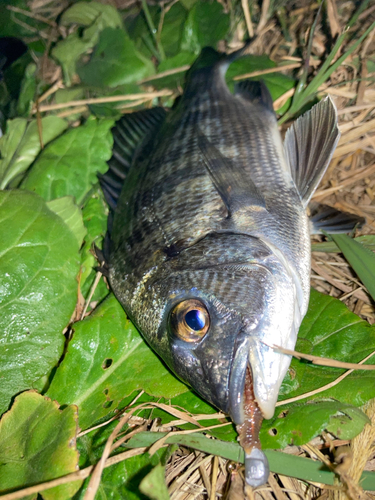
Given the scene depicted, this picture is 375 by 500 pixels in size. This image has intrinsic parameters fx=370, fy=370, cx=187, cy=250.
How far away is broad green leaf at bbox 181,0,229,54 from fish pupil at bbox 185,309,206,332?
287cm

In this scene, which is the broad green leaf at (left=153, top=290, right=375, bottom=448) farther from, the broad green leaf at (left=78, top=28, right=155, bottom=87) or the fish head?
the broad green leaf at (left=78, top=28, right=155, bottom=87)

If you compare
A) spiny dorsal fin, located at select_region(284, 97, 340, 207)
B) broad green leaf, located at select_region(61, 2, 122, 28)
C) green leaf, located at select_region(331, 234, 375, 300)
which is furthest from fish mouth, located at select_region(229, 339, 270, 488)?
broad green leaf, located at select_region(61, 2, 122, 28)

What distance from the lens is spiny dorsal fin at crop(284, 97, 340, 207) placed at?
2.34 m

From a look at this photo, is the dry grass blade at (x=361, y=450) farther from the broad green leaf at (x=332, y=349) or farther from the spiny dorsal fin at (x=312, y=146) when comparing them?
the spiny dorsal fin at (x=312, y=146)

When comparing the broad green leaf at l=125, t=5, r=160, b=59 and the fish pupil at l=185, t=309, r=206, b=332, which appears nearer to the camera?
the fish pupil at l=185, t=309, r=206, b=332

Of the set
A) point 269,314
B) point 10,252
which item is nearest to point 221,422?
point 269,314

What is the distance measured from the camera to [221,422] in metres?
2.02

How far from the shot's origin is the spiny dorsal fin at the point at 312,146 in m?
2.34

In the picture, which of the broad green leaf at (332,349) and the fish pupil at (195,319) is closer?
the fish pupil at (195,319)

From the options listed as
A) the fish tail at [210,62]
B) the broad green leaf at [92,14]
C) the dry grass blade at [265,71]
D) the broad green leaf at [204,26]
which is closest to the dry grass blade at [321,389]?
the fish tail at [210,62]

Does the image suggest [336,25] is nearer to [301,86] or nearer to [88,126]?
[301,86]

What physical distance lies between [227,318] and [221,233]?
0.50 meters

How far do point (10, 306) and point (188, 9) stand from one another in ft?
10.7

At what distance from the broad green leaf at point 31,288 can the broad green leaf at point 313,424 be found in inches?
53.6
